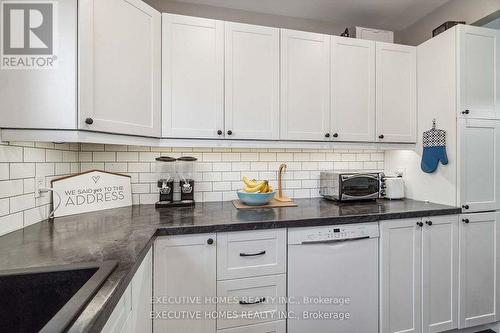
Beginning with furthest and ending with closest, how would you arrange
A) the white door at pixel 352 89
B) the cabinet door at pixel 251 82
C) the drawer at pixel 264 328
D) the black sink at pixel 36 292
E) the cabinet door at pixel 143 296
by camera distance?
the white door at pixel 352 89, the cabinet door at pixel 251 82, the drawer at pixel 264 328, the cabinet door at pixel 143 296, the black sink at pixel 36 292

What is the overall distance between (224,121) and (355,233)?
3.73ft

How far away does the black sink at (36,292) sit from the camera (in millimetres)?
787

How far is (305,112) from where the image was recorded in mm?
1911

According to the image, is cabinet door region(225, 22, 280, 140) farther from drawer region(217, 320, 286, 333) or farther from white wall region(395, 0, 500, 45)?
white wall region(395, 0, 500, 45)

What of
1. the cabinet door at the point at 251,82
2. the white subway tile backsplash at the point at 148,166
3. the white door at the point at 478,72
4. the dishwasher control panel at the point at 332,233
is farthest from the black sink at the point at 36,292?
the white door at the point at 478,72

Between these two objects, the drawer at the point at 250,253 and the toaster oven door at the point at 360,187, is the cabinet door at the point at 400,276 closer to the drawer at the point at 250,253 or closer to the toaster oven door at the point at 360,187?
the toaster oven door at the point at 360,187

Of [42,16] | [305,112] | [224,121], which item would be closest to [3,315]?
[42,16]

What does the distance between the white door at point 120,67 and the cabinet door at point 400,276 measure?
169 centimetres

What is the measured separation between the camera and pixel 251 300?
145 cm

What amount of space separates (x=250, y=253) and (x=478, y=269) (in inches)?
67.6

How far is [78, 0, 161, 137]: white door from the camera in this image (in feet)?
4.04

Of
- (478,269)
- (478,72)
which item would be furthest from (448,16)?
(478,269)

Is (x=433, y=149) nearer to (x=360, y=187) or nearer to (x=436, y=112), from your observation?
(x=436, y=112)

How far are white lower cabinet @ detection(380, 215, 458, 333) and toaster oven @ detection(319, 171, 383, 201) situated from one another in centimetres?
39
